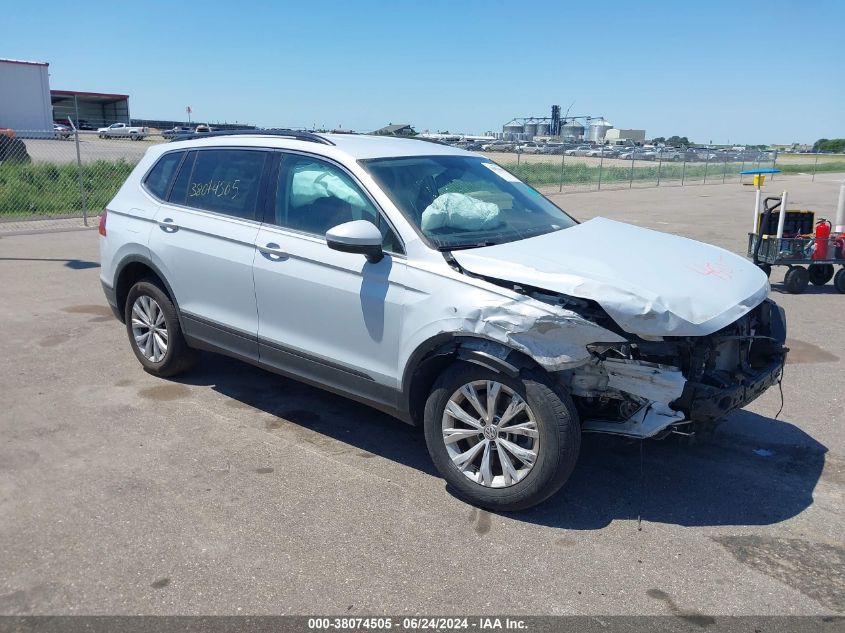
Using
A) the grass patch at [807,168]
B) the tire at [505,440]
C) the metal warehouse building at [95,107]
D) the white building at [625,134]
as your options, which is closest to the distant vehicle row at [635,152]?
the grass patch at [807,168]

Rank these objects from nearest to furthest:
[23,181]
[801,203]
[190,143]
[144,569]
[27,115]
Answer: [144,569], [190,143], [23,181], [801,203], [27,115]

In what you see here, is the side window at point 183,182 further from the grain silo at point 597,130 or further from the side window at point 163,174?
the grain silo at point 597,130

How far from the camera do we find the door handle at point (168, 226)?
5.32 meters

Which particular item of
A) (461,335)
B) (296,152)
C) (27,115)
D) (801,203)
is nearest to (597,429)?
(461,335)

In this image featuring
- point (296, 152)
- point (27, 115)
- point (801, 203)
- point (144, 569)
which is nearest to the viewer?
point (144, 569)

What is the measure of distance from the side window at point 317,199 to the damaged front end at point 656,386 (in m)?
1.39

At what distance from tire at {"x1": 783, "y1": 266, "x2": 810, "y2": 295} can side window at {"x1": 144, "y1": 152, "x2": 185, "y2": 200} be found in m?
7.62

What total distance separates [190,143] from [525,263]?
304 cm

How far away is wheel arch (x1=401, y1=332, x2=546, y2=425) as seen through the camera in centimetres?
368

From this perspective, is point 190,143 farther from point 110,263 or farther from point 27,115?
point 27,115

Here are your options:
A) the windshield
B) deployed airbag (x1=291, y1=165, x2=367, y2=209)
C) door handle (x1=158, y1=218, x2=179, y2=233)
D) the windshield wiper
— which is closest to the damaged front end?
the windshield wiper

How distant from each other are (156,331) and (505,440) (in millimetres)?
3139

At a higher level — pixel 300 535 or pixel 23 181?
pixel 23 181

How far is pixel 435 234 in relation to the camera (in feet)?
13.8
